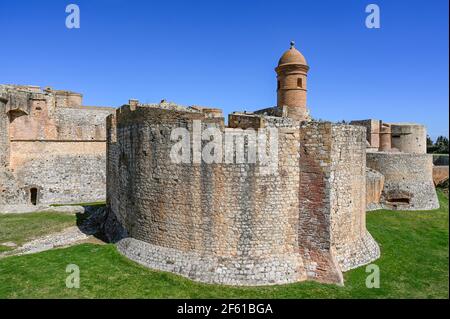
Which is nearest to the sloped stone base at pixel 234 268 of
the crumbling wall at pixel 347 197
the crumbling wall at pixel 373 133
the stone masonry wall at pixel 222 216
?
the stone masonry wall at pixel 222 216

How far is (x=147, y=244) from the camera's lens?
35.8 ft

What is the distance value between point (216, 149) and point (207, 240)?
2.85 m

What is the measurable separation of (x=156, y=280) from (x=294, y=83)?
1279 centimetres

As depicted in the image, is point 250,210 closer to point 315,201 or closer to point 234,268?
point 234,268

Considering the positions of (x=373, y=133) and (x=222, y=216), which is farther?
(x=373, y=133)

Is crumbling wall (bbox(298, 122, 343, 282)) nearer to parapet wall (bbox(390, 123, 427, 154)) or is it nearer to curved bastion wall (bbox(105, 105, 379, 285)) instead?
curved bastion wall (bbox(105, 105, 379, 285))

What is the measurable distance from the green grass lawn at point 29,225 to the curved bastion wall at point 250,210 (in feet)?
21.4

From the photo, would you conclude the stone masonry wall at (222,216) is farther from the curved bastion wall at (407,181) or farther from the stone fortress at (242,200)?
the curved bastion wall at (407,181)

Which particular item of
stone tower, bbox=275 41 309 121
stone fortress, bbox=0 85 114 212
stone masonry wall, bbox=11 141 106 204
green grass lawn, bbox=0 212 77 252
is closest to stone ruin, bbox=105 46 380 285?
green grass lawn, bbox=0 212 77 252

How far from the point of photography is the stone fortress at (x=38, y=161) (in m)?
23.6

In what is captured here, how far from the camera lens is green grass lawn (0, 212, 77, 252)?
14.0 m

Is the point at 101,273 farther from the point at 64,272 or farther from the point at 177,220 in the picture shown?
the point at 177,220

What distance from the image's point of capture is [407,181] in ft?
75.7

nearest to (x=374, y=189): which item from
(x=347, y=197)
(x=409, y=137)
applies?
(x=347, y=197)
